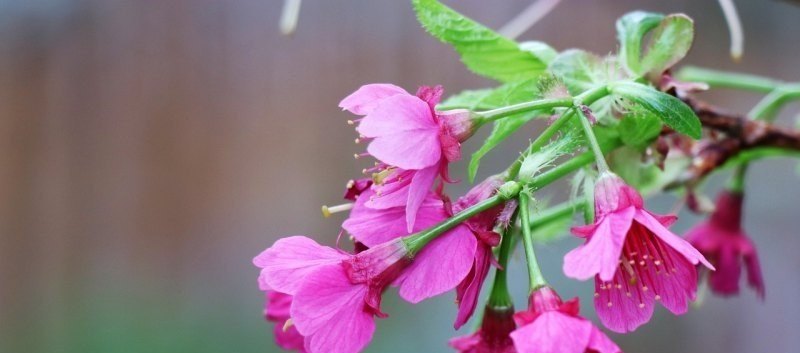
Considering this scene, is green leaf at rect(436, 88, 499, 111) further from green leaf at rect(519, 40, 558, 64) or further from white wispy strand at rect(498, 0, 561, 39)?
white wispy strand at rect(498, 0, 561, 39)

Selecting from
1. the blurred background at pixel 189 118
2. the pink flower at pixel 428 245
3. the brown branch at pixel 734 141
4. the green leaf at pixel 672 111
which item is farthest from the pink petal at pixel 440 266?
the blurred background at pixel 189 118

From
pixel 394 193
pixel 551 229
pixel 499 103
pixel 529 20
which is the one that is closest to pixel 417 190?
pixel 394 193

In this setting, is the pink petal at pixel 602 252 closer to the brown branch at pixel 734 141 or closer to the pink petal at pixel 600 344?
the pink petal at pixel 600 344

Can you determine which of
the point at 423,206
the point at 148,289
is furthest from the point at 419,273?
the point at 148,289

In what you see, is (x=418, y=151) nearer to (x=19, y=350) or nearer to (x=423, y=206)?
(x=423, y=206)

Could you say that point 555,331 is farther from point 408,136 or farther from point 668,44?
point 668,44

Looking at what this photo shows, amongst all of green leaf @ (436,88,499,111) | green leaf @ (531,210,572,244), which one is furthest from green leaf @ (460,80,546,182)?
green leaf @ (531,210,572,244)
